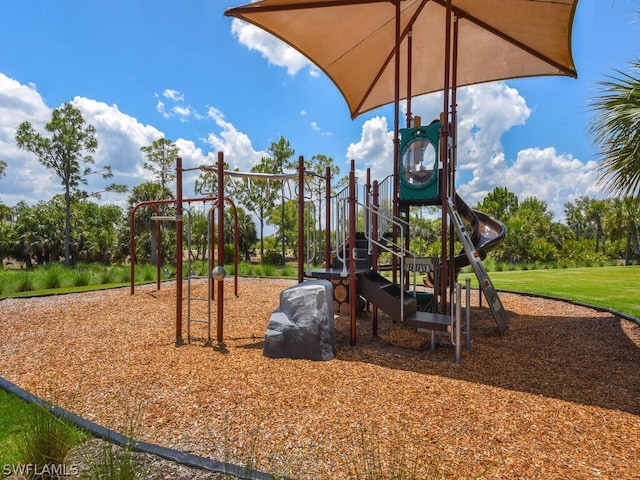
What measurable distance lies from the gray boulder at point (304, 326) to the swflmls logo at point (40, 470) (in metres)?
2.59

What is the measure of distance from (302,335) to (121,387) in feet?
6.77

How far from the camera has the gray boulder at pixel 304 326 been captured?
462 centimetres

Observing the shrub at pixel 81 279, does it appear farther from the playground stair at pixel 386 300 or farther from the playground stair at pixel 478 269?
the playground stair at pixel 478 269

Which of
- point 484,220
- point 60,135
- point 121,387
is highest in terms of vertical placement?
point 60,135

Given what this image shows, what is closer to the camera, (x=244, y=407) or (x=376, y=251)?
(x=244, y=407)

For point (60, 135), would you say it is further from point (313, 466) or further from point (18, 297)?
point (313, 466)

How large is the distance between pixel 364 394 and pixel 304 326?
136 centimetres

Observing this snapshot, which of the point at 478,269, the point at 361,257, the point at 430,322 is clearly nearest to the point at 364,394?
the point at 430,322

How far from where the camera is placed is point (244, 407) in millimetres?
3275

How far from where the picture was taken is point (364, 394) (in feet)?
11.6

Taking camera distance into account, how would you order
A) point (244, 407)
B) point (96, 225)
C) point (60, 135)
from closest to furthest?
point (244, 407) < point (60, 135) < point (96, 225)

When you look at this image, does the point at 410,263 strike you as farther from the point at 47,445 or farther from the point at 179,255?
the point at 47,445

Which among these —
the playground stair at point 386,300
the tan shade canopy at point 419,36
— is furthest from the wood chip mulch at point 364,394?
the tan shade canopy at point 419,36

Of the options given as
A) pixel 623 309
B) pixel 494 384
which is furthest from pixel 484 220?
pixel 494 384
